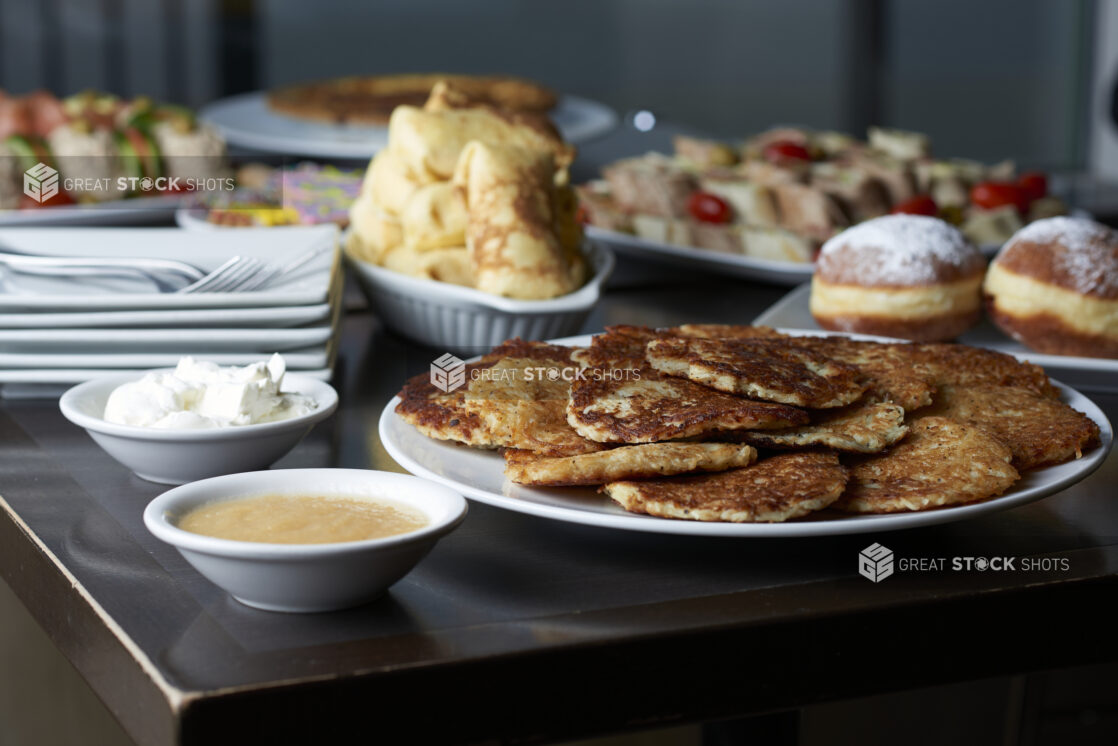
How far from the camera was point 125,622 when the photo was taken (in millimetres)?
956

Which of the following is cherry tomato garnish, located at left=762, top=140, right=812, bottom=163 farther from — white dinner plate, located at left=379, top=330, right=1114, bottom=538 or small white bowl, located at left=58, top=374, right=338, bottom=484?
small white bowl, located at left=58, top=374, right=338, bottom=484

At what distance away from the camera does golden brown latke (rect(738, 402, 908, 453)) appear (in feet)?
3.61

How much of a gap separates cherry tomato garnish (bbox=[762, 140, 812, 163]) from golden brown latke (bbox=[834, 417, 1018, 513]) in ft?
6.61

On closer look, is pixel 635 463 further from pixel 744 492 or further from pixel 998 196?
pixel 998 196

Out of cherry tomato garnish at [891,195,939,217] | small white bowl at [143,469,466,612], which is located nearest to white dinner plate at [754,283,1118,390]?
cherry tomato garnish at [891,195,939,217]

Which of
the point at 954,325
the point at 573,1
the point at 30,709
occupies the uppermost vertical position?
the point at 573,1

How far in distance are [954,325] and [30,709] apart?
172 centimetres

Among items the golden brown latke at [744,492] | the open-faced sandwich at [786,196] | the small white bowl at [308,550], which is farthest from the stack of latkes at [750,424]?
the open-faced sandwich at [786,196]

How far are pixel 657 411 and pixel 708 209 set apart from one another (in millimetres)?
1420

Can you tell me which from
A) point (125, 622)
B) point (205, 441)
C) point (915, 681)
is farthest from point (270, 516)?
point (915, 681)

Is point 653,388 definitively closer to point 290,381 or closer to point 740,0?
point 290,381

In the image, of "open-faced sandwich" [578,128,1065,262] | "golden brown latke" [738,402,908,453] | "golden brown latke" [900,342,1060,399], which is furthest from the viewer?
"open-faced sandwich" [578,128,1065,262]

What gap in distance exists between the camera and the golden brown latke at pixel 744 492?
3.24ft

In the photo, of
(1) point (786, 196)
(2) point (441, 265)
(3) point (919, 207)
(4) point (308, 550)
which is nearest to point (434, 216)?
(2) point (441, 265)
